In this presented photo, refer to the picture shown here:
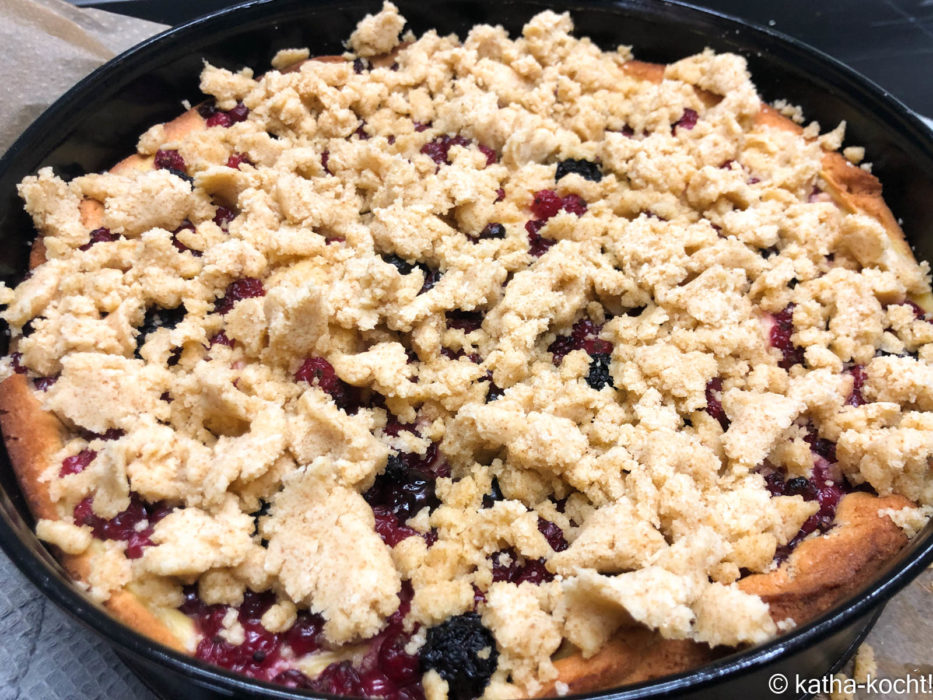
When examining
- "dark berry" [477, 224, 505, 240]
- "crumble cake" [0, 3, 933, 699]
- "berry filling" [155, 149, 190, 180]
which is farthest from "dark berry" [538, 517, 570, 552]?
"berry filling" [155, 149, 190, 180]

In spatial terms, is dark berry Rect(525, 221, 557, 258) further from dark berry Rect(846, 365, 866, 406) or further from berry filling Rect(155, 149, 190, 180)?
berry filling Rect(155, 149, 190, 180)

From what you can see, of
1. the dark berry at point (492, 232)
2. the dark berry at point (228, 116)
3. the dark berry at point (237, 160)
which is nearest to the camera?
the dark berry at point (492, 232)

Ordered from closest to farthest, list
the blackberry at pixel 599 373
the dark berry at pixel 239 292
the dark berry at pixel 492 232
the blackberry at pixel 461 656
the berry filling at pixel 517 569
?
the blackberry at pixel 461 656
the berry filling at pixel 517 569
the blackberry at pixel 599 373
the dark berry at pixel 239 292
the dark berry at pixel 492 232

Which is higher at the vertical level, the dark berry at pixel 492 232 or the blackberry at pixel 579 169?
the blackberry at pixel 579 169

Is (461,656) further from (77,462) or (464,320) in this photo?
(77,462)

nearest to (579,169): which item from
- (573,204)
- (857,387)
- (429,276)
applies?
(573,204)

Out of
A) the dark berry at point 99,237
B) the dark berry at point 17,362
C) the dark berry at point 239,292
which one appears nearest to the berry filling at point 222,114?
the dark berry at point 99,237

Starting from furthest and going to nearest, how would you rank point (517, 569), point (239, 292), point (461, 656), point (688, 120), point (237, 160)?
1. point (688, 120)
2. point (237, 160)
3. point (239, 292)
4. point (517, 569)
5. point (461, 656)

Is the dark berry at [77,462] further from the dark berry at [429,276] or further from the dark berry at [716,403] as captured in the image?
the dark berry at [716,403]
